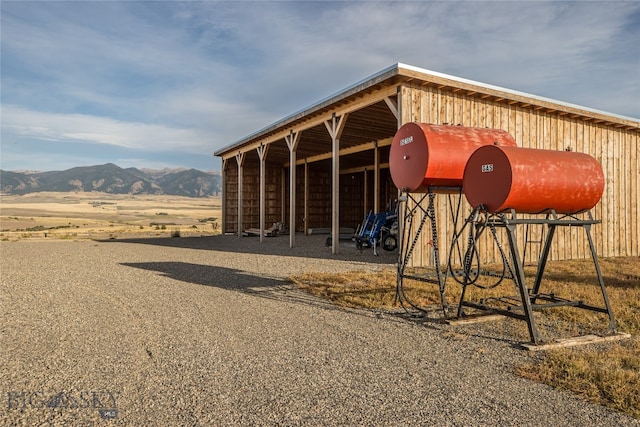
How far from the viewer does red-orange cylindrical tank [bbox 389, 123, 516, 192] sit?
6.88 m

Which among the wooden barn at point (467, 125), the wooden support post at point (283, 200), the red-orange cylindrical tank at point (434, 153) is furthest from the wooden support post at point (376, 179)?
the red-orange cylindrical tank at point (434, 153)

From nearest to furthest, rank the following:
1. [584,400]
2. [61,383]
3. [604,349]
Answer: [584,400]
[61,383]
[604,349]

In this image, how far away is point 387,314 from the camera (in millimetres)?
6695

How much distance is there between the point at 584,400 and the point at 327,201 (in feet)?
75.2

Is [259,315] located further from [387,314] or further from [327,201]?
[327,201]

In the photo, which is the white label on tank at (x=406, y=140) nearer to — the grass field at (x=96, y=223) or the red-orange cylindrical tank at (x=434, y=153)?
the red-orange cylindrical tank at (x=434, y=153)

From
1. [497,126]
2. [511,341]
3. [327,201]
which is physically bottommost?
[511,341]

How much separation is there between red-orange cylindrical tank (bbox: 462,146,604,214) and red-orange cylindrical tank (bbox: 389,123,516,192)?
651 millimetres

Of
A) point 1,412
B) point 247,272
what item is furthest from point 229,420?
point 247,272

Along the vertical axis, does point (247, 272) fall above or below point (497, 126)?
below

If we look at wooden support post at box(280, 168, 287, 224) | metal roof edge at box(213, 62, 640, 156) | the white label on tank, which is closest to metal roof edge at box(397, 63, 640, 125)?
metal roof edge at box(213, 62, 640, 156)

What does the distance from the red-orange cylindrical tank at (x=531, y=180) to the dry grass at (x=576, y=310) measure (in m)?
1.62

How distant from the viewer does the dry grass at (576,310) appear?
13.0 feet

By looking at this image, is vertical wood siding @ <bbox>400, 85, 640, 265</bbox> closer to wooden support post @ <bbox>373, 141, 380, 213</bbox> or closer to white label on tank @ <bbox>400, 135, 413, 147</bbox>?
white label on tank @ <bbox>400, 135, 413, 147</bbox>
